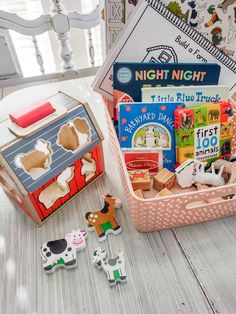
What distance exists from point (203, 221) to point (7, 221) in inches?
16.1

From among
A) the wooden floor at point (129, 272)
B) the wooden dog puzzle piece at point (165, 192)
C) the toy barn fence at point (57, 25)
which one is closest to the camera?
the wooden floor at point (129, 272)

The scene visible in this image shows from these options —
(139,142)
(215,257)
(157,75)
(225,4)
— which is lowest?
(215,257)

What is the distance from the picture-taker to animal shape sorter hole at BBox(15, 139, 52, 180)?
1.61 feet

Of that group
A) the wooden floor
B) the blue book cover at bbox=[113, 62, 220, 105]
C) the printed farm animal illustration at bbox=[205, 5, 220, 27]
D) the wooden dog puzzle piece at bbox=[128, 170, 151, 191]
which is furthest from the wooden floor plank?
the printed farm animal illustration at bbox=[205, 5, 220, 27]

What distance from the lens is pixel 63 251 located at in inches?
19.4

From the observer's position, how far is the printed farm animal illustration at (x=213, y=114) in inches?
23.0

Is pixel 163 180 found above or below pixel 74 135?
below

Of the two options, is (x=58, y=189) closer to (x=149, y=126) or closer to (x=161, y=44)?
(x=149, y=126)

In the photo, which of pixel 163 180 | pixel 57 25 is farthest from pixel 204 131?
pixel 57 25

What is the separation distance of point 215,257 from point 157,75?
1.32 feet

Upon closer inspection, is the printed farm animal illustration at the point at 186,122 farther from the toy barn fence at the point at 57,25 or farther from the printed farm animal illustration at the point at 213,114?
the toy barn fence at the point at 57,25

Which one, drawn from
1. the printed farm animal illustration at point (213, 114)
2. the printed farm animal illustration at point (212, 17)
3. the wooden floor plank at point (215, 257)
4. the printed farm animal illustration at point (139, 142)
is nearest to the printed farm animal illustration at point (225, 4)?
the printed farm animal illustration at point (212, 17)

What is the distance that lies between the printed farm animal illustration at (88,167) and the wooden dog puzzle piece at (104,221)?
0.08 meters

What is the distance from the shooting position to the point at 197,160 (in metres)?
0.59
